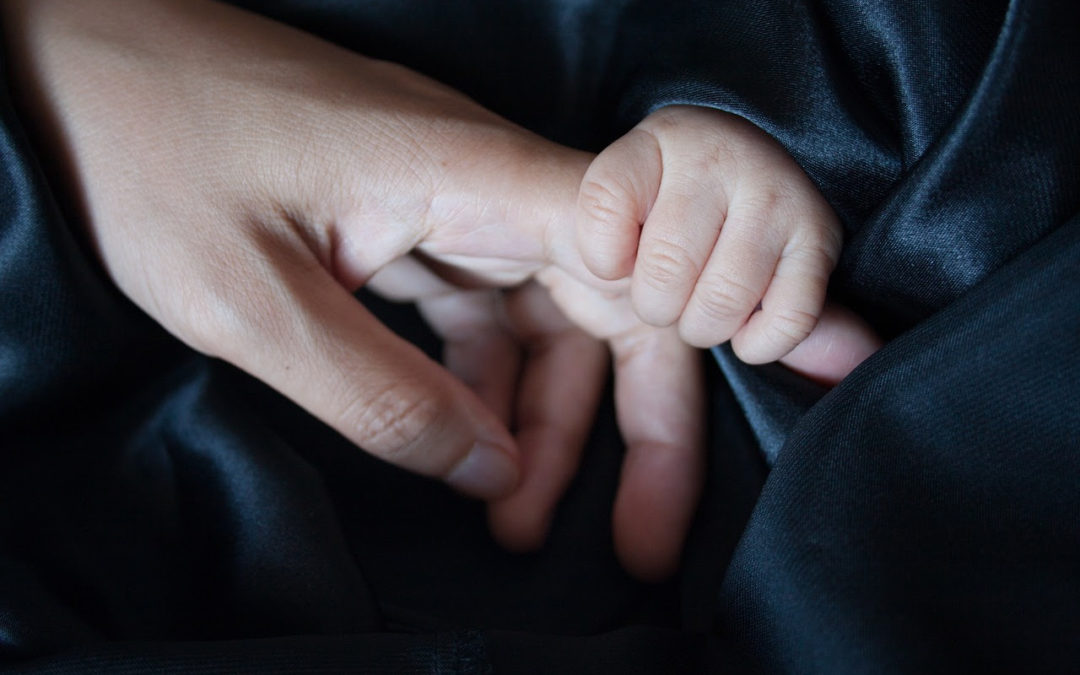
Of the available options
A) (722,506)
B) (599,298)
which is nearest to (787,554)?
(722,506)

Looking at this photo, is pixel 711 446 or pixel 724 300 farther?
pixel 711 446

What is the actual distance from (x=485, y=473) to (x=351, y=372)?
137 mm

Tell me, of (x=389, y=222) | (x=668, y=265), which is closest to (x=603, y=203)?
(x=668, y=265)

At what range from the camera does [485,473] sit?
0.62 m

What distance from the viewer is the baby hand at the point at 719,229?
20.5 inches

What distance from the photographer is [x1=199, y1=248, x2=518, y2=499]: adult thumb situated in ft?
1.77

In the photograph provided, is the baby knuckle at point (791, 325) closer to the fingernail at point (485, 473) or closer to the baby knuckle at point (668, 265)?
the baby knuckle at point (668, 265)

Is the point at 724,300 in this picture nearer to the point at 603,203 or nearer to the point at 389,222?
the point at 603,203

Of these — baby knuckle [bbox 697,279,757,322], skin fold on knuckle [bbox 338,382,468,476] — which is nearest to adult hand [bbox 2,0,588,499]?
skin fold on knuckle [bbox 338,382,468,476]

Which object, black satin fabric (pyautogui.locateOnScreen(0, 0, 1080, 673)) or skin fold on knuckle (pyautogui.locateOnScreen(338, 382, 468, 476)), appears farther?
skin fold on knuckle (pyautogui.locateOnScreen(338, 382, 468, 476))

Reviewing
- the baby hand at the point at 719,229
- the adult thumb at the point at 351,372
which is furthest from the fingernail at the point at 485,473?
the baby hand at the point at 719,229

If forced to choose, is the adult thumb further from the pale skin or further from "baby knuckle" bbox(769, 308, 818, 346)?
"baby knuckle" bbox(769, 308, 818, 346)

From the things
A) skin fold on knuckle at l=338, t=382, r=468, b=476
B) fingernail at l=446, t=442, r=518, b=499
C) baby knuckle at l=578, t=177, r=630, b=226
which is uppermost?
baby knuckle at l=578, t=177, r=630, b=226

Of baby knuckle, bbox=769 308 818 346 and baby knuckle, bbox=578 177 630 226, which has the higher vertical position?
baby knuckle, bbox=578 177 630 226
